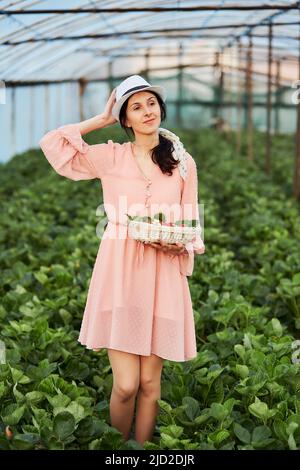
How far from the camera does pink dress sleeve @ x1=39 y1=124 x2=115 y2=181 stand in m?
3.07

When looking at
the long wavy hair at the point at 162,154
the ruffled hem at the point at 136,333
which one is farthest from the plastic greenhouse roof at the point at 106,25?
the ruffled hem at the point at 136,333

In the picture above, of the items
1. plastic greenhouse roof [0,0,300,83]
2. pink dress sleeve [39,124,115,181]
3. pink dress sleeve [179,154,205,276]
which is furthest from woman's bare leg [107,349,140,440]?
plastic greenhouse roof [0,0,300,83]

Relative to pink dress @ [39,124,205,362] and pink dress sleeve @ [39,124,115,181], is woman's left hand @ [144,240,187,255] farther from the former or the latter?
pink dress sleeve @ [39,124,115,181]

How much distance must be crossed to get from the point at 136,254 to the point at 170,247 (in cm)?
14

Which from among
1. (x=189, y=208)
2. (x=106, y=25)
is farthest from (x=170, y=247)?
(x=106, y=25)

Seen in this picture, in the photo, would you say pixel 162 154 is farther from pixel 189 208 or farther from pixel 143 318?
pixel 143 318

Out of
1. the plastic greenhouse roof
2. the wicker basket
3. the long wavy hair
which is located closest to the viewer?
the wicker basket

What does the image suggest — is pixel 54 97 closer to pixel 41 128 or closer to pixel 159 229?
pixel 41 128

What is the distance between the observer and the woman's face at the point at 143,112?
10.1ft

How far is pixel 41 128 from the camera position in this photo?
20.7 meters

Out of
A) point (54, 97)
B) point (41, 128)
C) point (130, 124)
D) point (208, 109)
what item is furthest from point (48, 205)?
point (208, 109)
